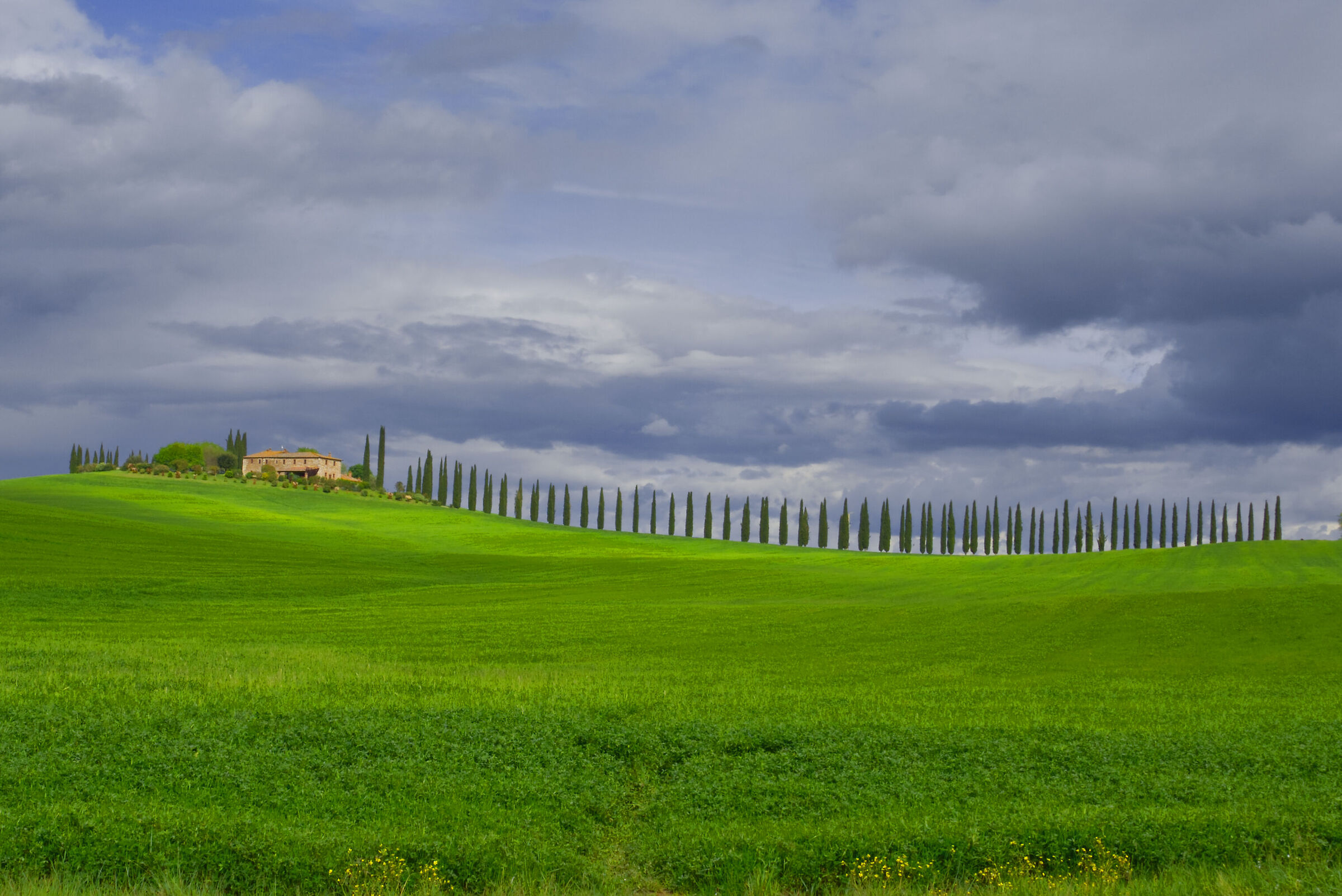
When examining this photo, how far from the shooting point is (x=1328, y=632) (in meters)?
38.5

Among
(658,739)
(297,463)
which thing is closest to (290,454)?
(297,463)

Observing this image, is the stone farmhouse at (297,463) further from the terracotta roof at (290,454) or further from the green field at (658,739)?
the green field at (658,739)

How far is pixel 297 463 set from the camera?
7333 inches

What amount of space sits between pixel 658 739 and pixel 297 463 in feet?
599

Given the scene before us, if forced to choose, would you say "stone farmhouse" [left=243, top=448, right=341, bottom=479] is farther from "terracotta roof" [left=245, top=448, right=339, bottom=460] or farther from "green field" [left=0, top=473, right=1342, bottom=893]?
"green field" [left=0, top=473, right=1342, bottom=893]

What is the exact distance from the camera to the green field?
12273mm

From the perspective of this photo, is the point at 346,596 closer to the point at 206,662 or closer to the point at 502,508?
the point at 206,662

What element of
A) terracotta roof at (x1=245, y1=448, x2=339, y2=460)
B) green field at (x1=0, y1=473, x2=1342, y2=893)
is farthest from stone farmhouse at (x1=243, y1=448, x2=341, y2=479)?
green field at (x1=0, y1=473, x2=1342, y2=893)

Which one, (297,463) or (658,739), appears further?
(297,463)

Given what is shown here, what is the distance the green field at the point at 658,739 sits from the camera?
1227cm

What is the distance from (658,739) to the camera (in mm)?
17000

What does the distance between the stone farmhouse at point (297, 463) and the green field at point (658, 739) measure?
141m

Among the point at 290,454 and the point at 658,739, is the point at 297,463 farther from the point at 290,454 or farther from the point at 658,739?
the point at 658,739

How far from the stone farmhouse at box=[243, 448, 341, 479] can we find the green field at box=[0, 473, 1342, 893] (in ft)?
461
